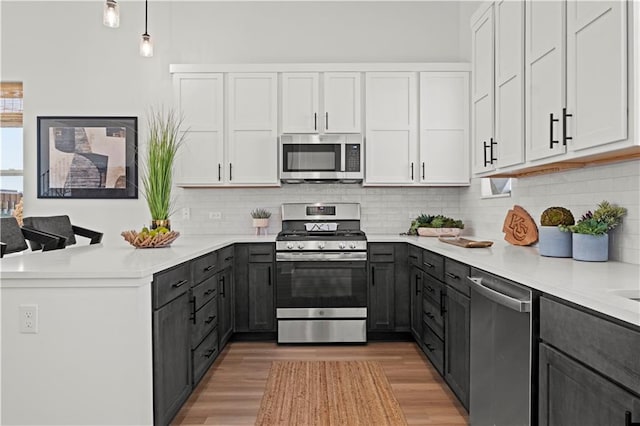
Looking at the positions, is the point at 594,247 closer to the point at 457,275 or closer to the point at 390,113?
the point at 457,275

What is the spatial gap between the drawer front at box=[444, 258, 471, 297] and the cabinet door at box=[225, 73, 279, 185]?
6.36 ft

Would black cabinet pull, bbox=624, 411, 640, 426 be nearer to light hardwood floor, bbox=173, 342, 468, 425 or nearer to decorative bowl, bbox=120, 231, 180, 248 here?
light hardwood floor, bbox=173, 342, 468, 425

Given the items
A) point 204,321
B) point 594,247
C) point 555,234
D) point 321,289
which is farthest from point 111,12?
point 594,247

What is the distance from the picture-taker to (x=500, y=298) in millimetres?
1908

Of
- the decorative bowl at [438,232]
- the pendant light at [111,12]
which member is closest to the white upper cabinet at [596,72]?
the decorative bowl at [438,232]

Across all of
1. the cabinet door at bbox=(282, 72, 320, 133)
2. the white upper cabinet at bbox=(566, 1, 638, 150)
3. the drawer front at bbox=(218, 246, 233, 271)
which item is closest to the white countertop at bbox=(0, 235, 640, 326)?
the white upper cabinet at bbox=(566, 1, 638, 150)

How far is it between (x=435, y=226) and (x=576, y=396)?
284 centimetres

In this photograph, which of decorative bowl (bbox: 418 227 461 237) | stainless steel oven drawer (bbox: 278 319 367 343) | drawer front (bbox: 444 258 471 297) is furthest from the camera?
decorative bowl (bbox: 418 227 461 237)

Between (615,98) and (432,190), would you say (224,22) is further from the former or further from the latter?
(615,98)

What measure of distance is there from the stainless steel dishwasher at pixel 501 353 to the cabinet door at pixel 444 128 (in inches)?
80.7

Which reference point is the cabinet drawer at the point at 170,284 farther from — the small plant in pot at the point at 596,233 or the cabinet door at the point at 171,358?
the small plant in pot at the point at 596,233

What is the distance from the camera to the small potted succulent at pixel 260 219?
4449mm

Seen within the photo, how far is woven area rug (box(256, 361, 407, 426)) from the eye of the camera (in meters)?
2.54

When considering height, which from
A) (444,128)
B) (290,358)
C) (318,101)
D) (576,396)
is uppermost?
(318,101)
